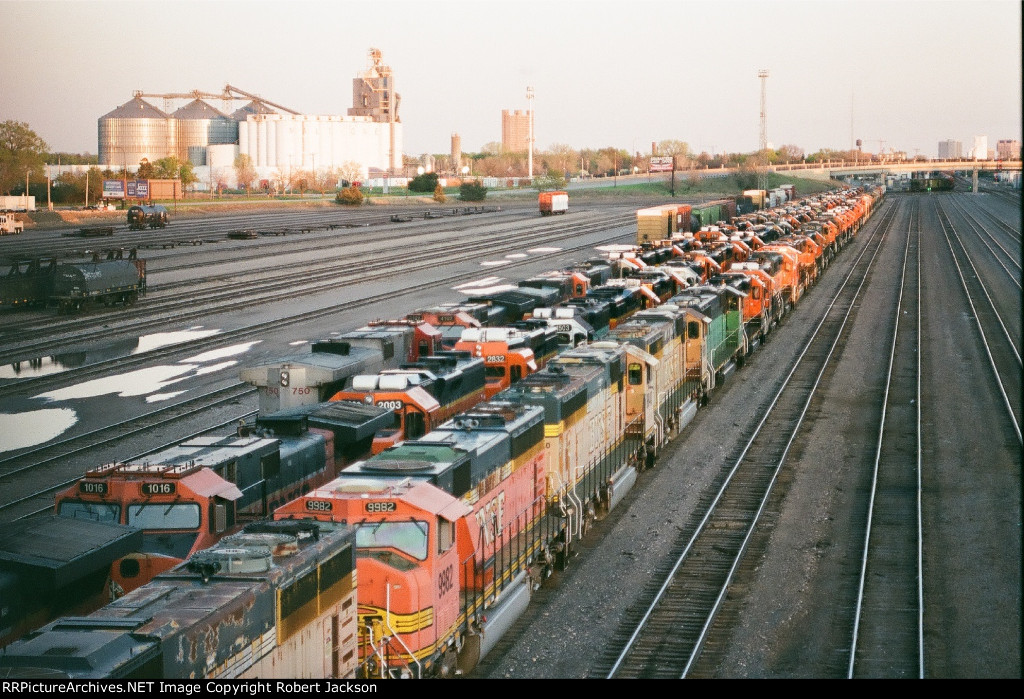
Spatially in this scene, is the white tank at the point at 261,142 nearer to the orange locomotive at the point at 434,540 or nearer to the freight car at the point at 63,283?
the freight car at the point at 63,283

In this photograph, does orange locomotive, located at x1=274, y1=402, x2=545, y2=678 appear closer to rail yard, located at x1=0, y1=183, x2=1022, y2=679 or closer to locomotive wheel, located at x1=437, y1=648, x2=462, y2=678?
locomotive wheel, located at x1=437, y1=648, x2=462, y2=678

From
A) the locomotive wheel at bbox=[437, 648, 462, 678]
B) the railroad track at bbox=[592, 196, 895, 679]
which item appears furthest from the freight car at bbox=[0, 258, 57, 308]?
the locomotive wheel at bbox=[437, 648, 462, 678]

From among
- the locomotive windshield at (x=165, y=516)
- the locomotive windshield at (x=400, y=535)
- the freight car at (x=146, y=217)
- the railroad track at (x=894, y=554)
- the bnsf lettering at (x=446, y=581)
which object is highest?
the freight car at (x=146, y=217)

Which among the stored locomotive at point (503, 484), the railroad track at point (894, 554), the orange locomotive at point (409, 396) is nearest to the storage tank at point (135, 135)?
the stored locomotive at point (503, 484)

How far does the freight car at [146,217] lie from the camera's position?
94312 millimetres

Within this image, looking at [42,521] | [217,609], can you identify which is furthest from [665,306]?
[217,609]

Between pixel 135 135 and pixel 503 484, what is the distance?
170910 mm

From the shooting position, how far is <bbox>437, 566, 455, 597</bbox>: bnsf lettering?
51.1 ft

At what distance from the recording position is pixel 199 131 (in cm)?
18700

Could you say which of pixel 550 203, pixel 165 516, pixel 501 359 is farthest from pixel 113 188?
pixel 165 516

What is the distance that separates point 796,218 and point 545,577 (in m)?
80.8

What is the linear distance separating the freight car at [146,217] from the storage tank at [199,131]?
9141cm

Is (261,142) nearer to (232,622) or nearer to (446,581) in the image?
(446,581)

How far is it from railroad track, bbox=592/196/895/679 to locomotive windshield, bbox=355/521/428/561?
4635 millimetres
